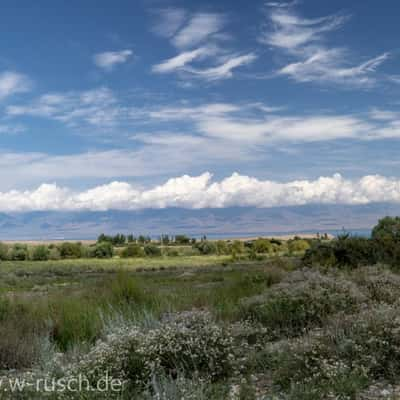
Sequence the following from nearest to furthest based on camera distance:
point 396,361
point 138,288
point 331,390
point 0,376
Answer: point 331,390 < point 396,361 < point 0,376 < point 138,288

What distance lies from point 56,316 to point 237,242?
97096 mm

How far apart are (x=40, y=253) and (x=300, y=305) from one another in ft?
323

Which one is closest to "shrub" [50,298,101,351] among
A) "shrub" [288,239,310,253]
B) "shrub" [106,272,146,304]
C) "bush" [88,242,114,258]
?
"shrub" [106,272,146,304]

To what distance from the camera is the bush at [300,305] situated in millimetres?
9578

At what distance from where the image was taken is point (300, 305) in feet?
32.4

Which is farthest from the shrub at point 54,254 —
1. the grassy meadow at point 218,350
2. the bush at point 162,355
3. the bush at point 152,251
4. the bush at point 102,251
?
the bush at point 162,355

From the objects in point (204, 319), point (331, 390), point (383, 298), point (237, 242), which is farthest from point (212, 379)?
point (237, 242)

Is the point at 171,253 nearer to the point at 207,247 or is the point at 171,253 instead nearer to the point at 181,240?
the point at 207,247

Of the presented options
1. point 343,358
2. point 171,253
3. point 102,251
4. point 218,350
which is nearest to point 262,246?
point 171,253

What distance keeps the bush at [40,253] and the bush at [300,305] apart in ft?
315

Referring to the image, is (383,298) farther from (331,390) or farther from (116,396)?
(116,396)

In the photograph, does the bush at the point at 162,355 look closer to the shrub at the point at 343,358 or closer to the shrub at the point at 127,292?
the shrub at the point at 343,358

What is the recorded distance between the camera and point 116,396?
566 centimetres

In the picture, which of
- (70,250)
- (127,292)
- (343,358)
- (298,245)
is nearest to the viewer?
(343,358)
